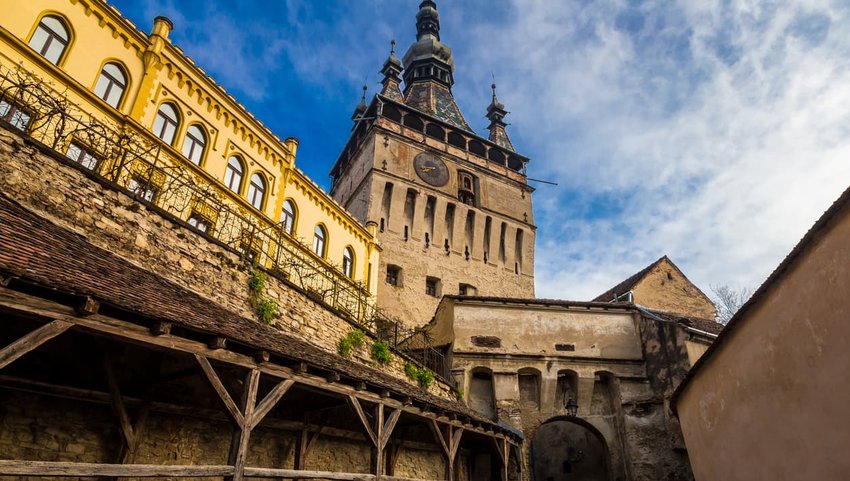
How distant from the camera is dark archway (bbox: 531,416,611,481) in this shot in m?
19.8

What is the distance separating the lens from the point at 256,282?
34.2 ft

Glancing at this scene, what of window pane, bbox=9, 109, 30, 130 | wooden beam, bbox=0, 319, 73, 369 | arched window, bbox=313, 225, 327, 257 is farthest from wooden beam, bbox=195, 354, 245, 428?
arched window, bbox=313, 225, 327, 257

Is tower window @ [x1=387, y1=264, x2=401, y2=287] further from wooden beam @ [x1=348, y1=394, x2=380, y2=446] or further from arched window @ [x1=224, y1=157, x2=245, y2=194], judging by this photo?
wooden beam @ [x1=348, y1=394, x2=380, y2=446]

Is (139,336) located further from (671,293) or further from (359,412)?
(671,293)

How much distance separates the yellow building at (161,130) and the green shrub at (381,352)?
1978 millimetres

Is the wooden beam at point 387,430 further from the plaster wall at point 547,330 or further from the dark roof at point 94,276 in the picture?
the plaster wall at point 547,330

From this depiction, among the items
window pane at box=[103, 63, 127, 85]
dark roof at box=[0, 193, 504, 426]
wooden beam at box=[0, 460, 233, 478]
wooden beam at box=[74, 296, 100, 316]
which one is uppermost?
window pane at box=[103, 63, 127, 85]

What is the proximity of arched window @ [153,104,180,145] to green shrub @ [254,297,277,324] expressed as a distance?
7354 mm

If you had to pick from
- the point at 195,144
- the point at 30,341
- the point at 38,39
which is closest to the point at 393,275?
the point at 195,144

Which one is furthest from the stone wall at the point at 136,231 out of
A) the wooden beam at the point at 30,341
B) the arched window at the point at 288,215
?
the arched window at the point at 288,215

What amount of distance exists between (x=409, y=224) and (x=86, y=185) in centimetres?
2117

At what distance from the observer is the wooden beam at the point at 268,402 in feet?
20.2

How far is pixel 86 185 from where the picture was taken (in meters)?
8.12

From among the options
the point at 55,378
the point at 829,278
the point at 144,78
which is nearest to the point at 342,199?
the point at 144,78
